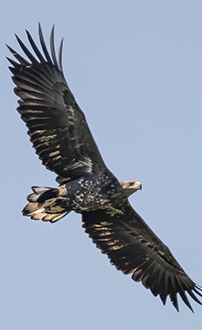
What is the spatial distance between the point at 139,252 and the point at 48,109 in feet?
12.8

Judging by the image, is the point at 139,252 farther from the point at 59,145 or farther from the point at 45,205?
the point at 59,145

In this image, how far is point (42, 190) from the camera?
13.3m

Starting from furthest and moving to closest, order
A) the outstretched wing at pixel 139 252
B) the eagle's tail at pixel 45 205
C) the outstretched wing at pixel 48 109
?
1. the outstretched wing at pixel 139 252
2. the eagle's tail at pixel 45 205
3. the outstretched wing at pixel 48 109

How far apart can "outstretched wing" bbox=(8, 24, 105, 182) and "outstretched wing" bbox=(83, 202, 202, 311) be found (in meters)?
1.69

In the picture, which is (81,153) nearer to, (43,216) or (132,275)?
(43,216)

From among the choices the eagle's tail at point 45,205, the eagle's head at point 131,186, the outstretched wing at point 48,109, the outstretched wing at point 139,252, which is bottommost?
the outstretched wing at point 139,252

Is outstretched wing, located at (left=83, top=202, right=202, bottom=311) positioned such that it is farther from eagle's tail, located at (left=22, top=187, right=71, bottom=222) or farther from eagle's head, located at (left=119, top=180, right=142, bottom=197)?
eagle's head, located at (left=119, top=180, right=142, bottom=197)

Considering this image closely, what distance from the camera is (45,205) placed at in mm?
13344

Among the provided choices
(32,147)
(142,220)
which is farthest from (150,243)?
(32,147)

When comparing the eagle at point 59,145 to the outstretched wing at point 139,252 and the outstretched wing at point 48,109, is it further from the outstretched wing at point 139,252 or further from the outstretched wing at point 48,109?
the outstretched wing at point 139,252

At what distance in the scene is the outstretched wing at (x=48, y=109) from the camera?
1291 cm

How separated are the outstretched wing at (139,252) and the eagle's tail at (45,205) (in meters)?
0.92

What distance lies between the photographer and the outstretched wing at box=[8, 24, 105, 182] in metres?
12.9

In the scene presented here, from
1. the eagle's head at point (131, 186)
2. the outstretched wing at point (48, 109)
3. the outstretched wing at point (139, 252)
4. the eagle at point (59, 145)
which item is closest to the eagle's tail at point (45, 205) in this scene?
the eagle at point (59, 145)
